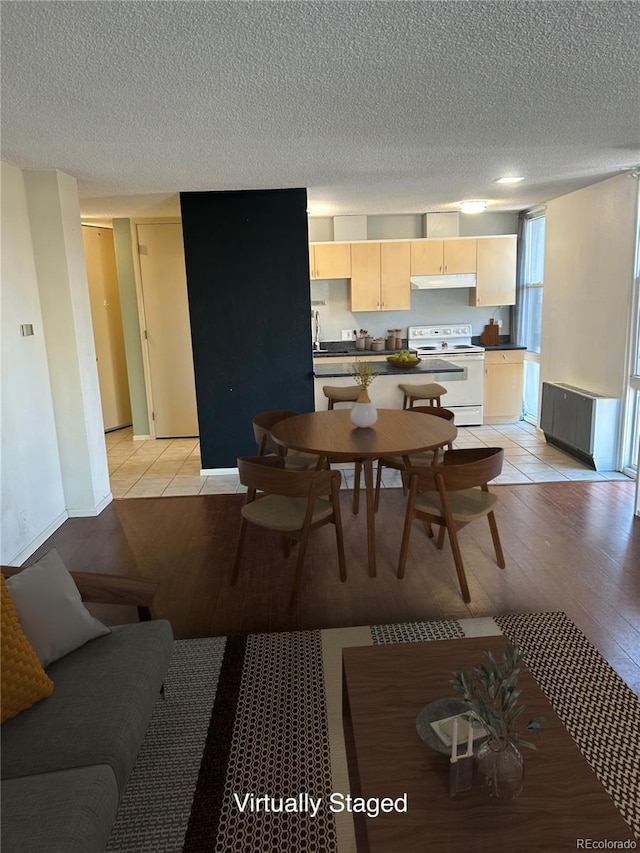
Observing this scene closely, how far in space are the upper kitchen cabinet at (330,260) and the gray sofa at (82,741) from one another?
5.79m

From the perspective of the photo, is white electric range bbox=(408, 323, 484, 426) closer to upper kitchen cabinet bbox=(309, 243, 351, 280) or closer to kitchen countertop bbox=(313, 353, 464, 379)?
kitchen countertop bbox=(313, 353, 464, 379)

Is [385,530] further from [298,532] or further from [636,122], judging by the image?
[636,122]

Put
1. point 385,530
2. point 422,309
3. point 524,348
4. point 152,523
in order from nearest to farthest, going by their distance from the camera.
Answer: point 385,530 < point 152,523 < point 524,348 < point 422,309

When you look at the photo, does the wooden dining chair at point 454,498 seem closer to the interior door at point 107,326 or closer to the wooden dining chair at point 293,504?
the wooden dining chair at point 293,504

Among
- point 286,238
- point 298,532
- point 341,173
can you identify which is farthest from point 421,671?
point 286,238

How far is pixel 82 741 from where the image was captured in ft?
5.66

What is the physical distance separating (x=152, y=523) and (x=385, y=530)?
5.73 feet

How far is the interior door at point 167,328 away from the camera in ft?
22.4

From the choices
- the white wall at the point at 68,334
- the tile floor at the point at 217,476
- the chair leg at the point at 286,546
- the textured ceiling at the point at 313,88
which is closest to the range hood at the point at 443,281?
the tile floor at the point at 217,476

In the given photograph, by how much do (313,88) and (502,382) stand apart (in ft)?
17.6

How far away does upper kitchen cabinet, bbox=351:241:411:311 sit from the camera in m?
7.44

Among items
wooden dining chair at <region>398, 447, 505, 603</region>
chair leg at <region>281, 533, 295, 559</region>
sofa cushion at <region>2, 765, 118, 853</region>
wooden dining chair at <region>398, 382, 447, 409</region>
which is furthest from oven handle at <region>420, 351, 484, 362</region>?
sofa cushion at <region>2, 765, 118, 853</region>

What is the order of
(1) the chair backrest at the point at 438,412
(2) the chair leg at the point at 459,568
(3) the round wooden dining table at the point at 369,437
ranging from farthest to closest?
(1) the chair backrest at the point at 438,412
(3) the round wooden dining table at the point at 369,437
(2) the chair leg at the point at 459,568

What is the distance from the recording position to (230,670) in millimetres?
2637
